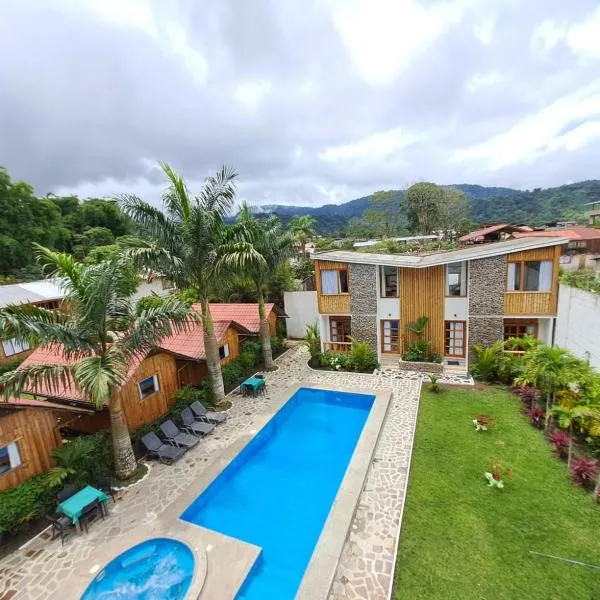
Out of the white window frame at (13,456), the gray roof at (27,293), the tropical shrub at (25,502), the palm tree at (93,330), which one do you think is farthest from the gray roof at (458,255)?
the gray roof at (27,293)

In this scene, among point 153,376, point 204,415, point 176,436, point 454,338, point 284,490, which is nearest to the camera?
point 284,490

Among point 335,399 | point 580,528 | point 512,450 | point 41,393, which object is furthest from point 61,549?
point 512,450

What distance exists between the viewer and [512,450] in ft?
33.3

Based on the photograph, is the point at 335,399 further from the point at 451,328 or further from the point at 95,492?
the point at 95,492

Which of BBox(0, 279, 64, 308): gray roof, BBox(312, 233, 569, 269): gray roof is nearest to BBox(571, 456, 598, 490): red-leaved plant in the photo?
BBox(312, 233, 569, 269): gray roof

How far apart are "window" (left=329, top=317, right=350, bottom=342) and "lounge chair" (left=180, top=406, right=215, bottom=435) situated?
9.37 meters

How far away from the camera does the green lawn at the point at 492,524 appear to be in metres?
6.19

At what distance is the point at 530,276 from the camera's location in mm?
14727

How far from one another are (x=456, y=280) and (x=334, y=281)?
20.7 ft

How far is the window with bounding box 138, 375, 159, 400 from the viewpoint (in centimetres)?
1180

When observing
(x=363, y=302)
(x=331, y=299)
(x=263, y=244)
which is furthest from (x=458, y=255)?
(x=263, y=244)

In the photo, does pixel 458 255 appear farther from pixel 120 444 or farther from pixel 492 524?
pixel 120 444

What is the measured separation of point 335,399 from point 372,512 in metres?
6.71

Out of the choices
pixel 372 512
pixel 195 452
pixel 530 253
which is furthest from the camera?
pixel 530 253
